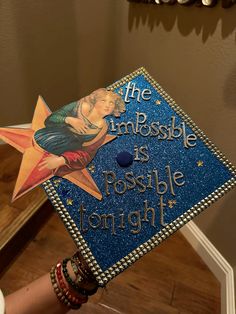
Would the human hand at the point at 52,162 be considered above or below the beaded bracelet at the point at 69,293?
above

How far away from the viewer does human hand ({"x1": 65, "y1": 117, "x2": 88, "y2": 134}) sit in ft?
1.72

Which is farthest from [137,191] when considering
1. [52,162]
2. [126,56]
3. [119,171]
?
[126,56]

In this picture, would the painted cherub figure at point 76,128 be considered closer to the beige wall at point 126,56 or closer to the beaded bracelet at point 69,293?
the beaded bracelet at point 69,293

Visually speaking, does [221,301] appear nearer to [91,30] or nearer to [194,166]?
[194,166]

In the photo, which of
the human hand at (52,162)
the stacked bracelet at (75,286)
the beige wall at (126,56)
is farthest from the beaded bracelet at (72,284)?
the beige wall at (126,56)

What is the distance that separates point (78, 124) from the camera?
531 millimetres

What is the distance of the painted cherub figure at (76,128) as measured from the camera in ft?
1.60

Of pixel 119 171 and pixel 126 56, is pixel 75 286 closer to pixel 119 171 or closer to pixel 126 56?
pixel 119 171

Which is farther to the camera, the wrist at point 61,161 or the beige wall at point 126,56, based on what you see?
the beige wall at point 126,56

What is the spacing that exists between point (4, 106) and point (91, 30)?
69cm

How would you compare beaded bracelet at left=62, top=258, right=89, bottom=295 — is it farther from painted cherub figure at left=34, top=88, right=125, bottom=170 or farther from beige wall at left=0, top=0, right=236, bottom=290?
beige wall at left=0, top=0, right=236, bottom=290

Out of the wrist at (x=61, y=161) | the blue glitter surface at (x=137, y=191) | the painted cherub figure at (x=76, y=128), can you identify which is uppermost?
the painted cherub figure at (x=76, y=128)

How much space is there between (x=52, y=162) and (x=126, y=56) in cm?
121

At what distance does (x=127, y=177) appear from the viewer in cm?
49
